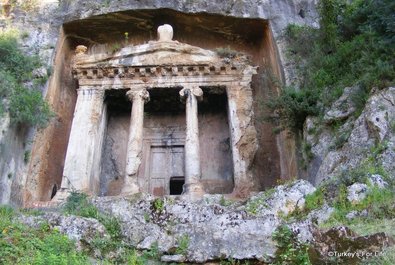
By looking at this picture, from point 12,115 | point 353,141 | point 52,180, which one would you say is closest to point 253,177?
point 353,141

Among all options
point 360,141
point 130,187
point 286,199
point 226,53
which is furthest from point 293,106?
point 130,187

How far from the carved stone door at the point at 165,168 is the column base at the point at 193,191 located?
1864 millimetres

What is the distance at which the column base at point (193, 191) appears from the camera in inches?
497

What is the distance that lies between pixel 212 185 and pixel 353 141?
16.6ft

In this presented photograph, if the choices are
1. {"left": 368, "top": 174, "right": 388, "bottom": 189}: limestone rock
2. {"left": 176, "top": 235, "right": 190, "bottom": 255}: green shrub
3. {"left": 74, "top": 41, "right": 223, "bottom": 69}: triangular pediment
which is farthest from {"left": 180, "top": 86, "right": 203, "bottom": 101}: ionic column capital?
{"left": 176, "top": 235, "right": 190, "bottom": 255}: green shrub

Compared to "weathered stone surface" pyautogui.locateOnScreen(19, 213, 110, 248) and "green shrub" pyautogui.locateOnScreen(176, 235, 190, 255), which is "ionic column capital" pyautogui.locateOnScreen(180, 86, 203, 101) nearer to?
"weathered stone surface" pyautogui.locateOnScreen(19, 213, 110, 248)

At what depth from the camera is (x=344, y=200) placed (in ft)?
28.2

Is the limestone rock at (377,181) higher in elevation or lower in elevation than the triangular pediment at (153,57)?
lower

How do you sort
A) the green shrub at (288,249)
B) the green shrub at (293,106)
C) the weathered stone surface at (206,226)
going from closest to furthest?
1. the green shrub at (288,249)
2. the weathered stone surface at (206,226)
3. the green shrub at (293,106)

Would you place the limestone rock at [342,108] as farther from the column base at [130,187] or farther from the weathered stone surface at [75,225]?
the weathered stone surface at [75,225]

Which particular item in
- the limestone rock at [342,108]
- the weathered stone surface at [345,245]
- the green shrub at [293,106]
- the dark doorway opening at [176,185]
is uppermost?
the green shrub at [293,106]

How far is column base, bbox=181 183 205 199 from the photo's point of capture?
12633mm

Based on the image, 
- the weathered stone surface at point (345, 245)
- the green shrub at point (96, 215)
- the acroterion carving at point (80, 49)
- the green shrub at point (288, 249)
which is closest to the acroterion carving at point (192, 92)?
the acroterion carving at point (80, 49)

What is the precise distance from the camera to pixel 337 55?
13469mm
